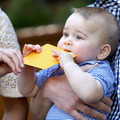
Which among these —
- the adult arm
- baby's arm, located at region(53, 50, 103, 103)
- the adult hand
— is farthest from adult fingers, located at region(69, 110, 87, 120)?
the adult hand

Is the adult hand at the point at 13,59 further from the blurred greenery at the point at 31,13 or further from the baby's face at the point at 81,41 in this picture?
the blurred greenery at the point at 31,13

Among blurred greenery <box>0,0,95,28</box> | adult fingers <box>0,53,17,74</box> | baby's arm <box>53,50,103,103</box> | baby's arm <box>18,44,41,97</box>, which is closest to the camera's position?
baby's arm <box>53,50,103,103</box>

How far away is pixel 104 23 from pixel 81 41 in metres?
0.14

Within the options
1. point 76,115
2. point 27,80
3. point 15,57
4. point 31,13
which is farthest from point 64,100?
point 31,13

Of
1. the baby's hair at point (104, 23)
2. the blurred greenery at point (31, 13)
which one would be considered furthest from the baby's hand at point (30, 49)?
the blurred greenery at point (31, 13)

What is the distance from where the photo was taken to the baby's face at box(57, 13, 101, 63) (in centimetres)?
124

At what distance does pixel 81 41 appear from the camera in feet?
4.10

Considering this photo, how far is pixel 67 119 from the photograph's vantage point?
48.5 inches

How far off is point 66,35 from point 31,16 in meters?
2.80

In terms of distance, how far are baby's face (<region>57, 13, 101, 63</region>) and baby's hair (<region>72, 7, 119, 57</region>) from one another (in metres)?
0.02

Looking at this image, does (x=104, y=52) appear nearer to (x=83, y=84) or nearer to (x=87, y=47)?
(x=87, y=47)

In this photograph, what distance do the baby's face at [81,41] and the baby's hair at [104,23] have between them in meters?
0.02

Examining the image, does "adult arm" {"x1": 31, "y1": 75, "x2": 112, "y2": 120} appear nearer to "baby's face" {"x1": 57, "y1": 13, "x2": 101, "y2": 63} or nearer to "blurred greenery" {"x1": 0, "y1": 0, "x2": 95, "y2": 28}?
"baby's face" {"x1": 57, "y1": 13, "x2": 101, "y2": 63}

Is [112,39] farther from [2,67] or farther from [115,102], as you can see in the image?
[2,67]
